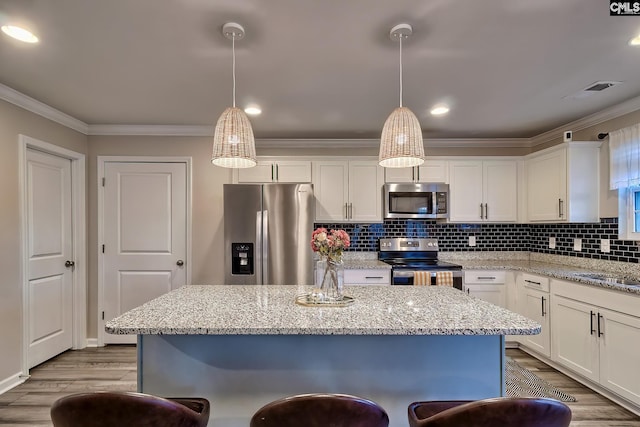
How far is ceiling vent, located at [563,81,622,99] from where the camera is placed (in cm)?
243

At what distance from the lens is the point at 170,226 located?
3.64m

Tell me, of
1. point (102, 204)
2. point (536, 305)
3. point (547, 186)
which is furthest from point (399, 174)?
point (102, 204)

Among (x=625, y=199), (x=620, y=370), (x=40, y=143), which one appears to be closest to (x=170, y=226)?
(x=40, y=143)

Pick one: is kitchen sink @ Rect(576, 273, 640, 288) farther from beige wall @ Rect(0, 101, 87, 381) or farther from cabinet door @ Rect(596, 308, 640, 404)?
beige wall @ Rect(0, 101, 87, 381)

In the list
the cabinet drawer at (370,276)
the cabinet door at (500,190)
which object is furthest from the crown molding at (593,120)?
the cabinet drawer at (370,276)

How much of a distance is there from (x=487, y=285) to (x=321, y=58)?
280 centimetres

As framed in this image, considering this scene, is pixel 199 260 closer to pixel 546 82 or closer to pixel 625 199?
pixel 546 82

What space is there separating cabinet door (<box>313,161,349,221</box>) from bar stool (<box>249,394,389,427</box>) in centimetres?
280

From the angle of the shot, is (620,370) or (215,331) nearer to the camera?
(215,331)

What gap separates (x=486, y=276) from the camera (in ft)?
11.4

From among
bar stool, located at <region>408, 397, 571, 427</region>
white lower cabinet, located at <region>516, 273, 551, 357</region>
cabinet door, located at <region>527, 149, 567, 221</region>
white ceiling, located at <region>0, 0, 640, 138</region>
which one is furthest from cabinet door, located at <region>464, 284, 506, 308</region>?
bar stool, located at <region>408, 397, 571, 427</region>

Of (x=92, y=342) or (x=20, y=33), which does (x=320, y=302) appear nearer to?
(x=20, y=33)

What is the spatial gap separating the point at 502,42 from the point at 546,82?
2.63ft

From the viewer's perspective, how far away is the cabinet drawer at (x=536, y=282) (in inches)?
120
